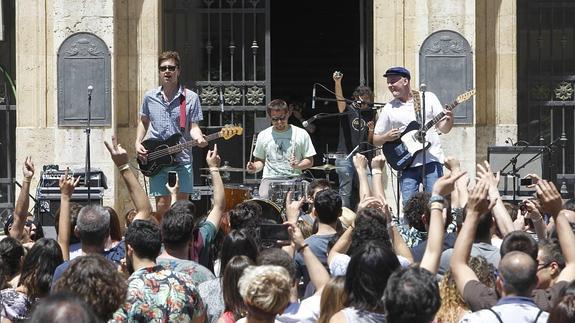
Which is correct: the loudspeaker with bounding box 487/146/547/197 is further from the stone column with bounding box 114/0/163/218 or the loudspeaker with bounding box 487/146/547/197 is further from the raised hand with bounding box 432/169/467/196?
the raised hand with bounding box 432/169/467/196

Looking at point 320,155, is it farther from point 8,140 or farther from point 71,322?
point 71,322

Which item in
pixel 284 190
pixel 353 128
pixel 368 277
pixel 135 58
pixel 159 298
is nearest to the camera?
pixel 368 277

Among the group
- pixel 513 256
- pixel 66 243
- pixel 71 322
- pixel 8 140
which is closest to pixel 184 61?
pixel 8 140

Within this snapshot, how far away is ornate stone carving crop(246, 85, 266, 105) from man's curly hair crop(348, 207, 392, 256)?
8223 millimetres

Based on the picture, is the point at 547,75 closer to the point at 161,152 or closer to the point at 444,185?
the point at 161,152

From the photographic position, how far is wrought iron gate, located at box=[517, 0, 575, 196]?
17391 millimetres

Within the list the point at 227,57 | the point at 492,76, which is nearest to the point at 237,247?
the point at 227,57

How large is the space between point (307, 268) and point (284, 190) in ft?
23.0

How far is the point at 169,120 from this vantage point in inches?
529

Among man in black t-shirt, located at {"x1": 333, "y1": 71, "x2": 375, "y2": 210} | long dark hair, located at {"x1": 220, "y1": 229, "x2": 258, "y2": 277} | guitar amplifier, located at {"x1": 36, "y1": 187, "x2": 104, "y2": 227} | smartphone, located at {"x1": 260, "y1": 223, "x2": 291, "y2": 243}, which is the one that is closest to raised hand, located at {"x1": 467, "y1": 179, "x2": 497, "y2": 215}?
smartphone, located at {"x1": 260, "y1": 223, "x2": 291, "y2": 243}

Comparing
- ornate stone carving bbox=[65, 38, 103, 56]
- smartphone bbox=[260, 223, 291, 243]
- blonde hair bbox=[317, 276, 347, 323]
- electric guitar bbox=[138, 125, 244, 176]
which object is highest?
ornate stone carving bbox=[65, 38, 103, 56]

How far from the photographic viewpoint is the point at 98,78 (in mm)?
16391

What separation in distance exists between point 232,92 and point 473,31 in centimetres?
301

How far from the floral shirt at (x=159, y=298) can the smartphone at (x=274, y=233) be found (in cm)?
117
